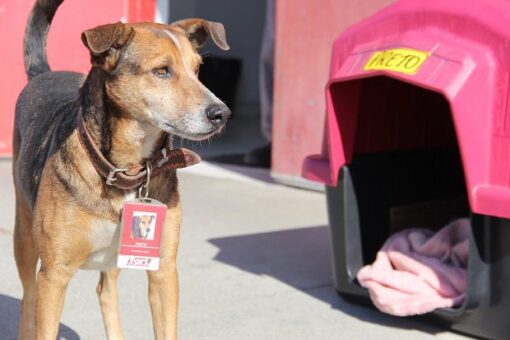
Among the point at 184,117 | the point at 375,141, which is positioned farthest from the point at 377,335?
the point at 184,117

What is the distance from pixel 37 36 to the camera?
4582 mm

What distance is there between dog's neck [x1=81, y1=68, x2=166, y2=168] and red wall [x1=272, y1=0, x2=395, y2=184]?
3.90 meters

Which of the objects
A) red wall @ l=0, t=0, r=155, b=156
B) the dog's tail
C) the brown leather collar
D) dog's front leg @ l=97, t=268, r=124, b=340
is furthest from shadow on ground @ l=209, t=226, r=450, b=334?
red wall @ l=0, t=0, r=155, b=156

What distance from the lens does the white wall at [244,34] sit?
12.1 metres

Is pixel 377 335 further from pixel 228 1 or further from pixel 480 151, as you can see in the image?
pixel 228 1

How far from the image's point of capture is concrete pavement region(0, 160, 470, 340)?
4.45 meters

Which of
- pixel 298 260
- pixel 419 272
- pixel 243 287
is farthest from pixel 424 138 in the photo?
pixel 243 287

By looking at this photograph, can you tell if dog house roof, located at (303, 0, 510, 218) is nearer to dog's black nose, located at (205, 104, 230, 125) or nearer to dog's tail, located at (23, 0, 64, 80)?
dog's black nose, located at (205, 104, 230, 125)

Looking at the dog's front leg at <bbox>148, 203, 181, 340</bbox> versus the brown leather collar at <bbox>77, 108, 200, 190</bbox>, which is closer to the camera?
the brown leather collar at <bbox>77, 108, 200, 190</bbox>

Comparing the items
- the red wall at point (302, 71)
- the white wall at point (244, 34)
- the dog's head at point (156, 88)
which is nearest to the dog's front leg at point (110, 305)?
the dog's head at point (156, 88)

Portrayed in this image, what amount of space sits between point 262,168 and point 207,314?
14.0 ft

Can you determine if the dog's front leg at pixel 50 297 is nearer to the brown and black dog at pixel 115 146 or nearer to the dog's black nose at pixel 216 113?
the brown and black dog at pixel 115 146

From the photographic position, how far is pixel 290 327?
14.8ft

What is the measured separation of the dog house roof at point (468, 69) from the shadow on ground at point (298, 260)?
833 mm
